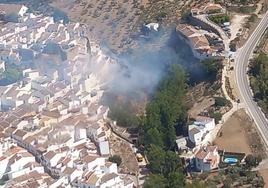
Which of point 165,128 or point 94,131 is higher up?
point 165,128

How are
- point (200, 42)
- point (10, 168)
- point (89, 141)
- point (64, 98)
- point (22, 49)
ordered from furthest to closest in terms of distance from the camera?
point (22, 49) < point (200, 42) < point (64, 98) < point (89, 141) < point (10, 168)

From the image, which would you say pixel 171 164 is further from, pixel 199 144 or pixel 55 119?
pixel 55 119

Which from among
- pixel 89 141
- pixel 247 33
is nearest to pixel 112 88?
pixel 89 141

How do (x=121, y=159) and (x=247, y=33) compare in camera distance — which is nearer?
(x=121, y=159)

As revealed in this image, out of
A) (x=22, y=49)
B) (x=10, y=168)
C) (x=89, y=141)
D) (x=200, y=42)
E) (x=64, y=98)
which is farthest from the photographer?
(x=22, y=49)

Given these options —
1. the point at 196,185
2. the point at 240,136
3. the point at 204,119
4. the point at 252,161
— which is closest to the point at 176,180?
the point at 196,185

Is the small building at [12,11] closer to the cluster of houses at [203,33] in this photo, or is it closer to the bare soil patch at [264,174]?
the cluster of houses at [203,33]

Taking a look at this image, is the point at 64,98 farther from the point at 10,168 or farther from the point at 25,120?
the point at 10,168

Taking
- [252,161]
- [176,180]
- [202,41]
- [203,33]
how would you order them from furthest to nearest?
[203,33] → [202,41] → [252,161] → [176,180]
